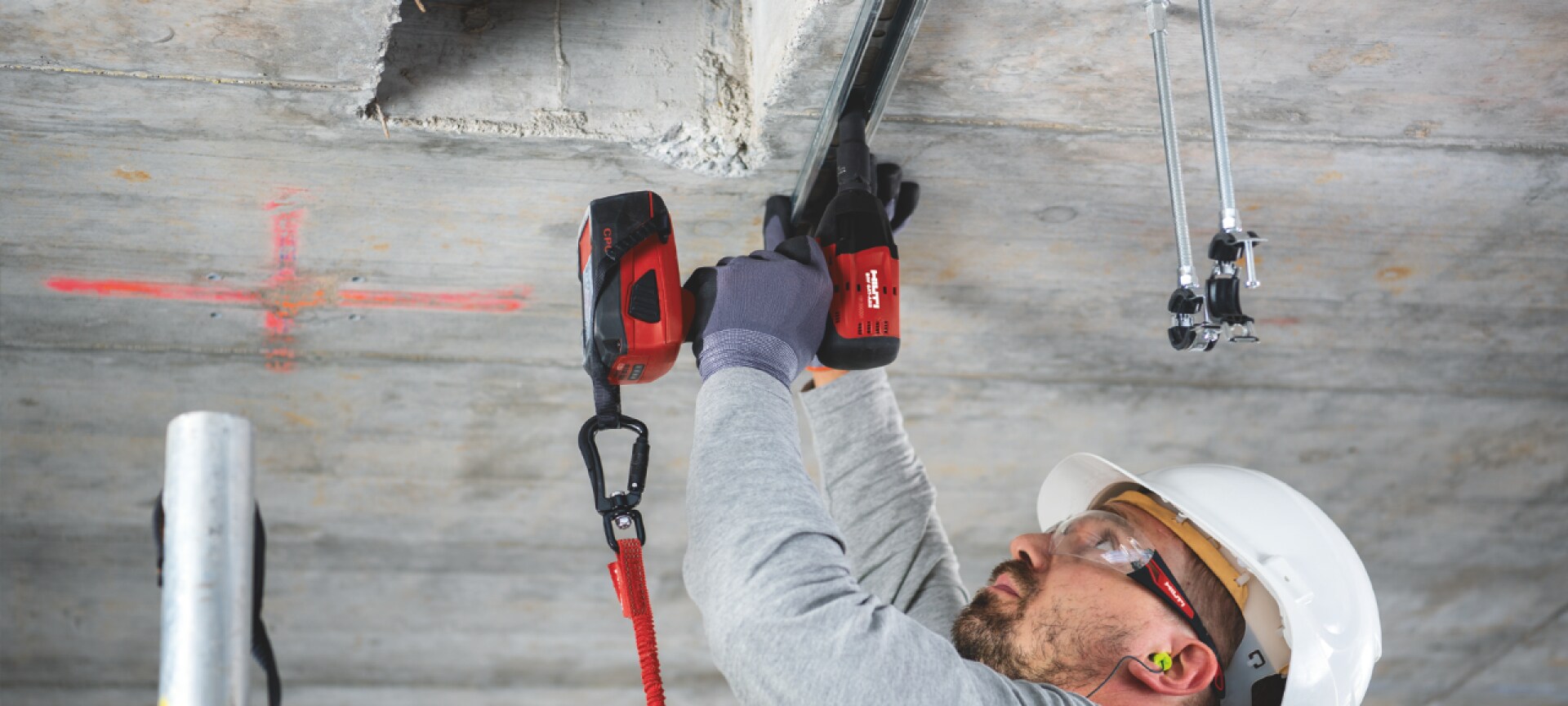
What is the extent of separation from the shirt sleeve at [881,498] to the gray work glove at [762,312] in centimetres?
37

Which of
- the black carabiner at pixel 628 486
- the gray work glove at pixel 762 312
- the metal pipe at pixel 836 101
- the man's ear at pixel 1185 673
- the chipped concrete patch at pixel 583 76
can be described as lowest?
the man's ear at pixel 1185 673

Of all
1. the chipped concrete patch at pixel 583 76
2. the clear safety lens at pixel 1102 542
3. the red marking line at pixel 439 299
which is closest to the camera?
the clear safety lens at pixel 1102 542

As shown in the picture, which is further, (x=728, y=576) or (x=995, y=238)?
(x=995, y=238)

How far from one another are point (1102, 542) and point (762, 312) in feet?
2.43

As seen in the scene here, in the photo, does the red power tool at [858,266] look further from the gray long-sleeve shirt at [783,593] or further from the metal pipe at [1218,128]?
the metal pipe at [1218,128]

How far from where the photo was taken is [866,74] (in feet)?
5.90

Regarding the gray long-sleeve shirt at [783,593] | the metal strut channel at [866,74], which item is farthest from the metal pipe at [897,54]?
the gray long-sleeve shirt at [783,593]

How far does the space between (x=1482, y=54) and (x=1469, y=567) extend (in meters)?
2.51

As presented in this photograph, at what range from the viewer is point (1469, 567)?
3744 millimetres

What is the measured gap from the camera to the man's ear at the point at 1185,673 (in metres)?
1.74

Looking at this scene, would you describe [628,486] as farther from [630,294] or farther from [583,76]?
[583,76]

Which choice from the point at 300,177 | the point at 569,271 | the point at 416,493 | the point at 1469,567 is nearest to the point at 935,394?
the point at 569,271

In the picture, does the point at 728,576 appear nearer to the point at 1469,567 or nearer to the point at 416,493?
the point at 416,493

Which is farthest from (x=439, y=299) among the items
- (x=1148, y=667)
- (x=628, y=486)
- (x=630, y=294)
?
(x=1148, y=667)
